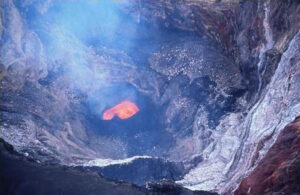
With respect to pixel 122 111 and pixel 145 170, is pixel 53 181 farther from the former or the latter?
pixel 122 111

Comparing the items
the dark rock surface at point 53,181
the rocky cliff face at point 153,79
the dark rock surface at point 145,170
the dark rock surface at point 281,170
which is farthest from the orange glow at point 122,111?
the dark rock surface at point 281,170

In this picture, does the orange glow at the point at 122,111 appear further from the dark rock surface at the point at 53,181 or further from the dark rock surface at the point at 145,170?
the dark rock surface at the point at 53,181

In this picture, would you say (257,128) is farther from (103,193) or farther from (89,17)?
(89,17)

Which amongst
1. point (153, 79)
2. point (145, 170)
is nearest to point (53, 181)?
point (145, 170)

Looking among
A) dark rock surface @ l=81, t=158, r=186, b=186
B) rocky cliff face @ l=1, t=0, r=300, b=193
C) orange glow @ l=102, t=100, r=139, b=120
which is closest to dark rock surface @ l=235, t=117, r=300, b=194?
rocky cliff face @ l=1, t=0, r=300, b=193

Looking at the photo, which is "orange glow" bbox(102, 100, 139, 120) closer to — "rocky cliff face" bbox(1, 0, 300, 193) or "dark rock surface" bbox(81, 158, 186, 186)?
"rocky cliff face" bbox(1, 0, 300, 193)
